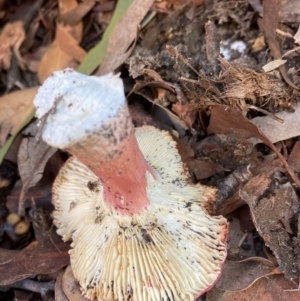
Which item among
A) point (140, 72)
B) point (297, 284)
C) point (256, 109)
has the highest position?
point (140, 72)

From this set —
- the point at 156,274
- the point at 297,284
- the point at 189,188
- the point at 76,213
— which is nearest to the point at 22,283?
the point at 76,213

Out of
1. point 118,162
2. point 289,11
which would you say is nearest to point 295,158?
point 289,11

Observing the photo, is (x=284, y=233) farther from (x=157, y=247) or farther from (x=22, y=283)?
(x=22, y=283)

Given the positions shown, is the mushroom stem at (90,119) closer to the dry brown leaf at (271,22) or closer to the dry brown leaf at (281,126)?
the dry brown leaf at (281,126)

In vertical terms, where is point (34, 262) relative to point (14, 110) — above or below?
below

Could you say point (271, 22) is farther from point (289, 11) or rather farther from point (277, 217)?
point (277, 217)
